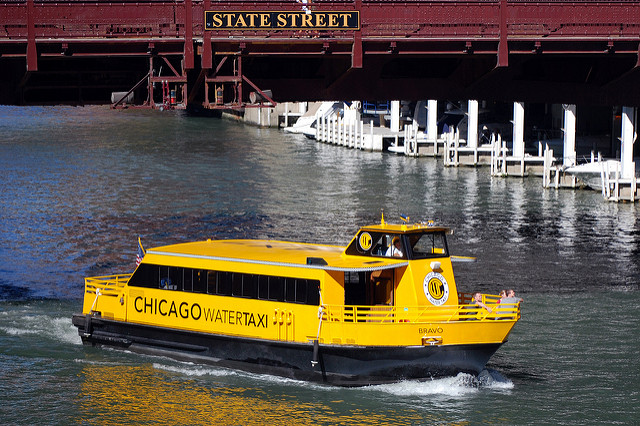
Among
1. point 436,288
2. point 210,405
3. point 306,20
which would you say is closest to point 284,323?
point 210,405

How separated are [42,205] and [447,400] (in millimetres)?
39267

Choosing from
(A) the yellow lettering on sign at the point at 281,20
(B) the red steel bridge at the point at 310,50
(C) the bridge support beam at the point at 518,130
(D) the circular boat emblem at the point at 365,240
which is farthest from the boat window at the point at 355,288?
(C) the bridge support beam at the point at 518,130

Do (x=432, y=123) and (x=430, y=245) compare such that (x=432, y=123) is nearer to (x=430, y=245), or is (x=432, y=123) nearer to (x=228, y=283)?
(x=430, y=245)

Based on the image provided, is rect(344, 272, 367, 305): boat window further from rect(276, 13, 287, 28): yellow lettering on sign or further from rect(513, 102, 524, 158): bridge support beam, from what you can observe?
rect(513, 102, 524, 158): bridge support beam

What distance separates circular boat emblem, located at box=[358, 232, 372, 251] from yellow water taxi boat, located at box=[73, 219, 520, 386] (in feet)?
0.09

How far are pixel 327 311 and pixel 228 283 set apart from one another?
341 centimetres

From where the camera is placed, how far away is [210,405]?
102 feet

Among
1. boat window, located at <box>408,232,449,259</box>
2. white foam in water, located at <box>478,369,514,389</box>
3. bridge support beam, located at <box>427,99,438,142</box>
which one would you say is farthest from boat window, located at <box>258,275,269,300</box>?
bridge support beam, located at <box>427,99,438,142</box>

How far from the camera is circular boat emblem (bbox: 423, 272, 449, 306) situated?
1271 inches

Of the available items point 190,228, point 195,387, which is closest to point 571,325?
point 195,387

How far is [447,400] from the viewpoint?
31.2 metres

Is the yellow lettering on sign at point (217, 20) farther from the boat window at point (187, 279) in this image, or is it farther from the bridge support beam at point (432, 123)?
the bridge support beam at point (432, 123)

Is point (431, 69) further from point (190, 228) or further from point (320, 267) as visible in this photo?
point (190, 228)

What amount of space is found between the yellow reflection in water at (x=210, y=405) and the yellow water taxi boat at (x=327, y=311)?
1008mm
